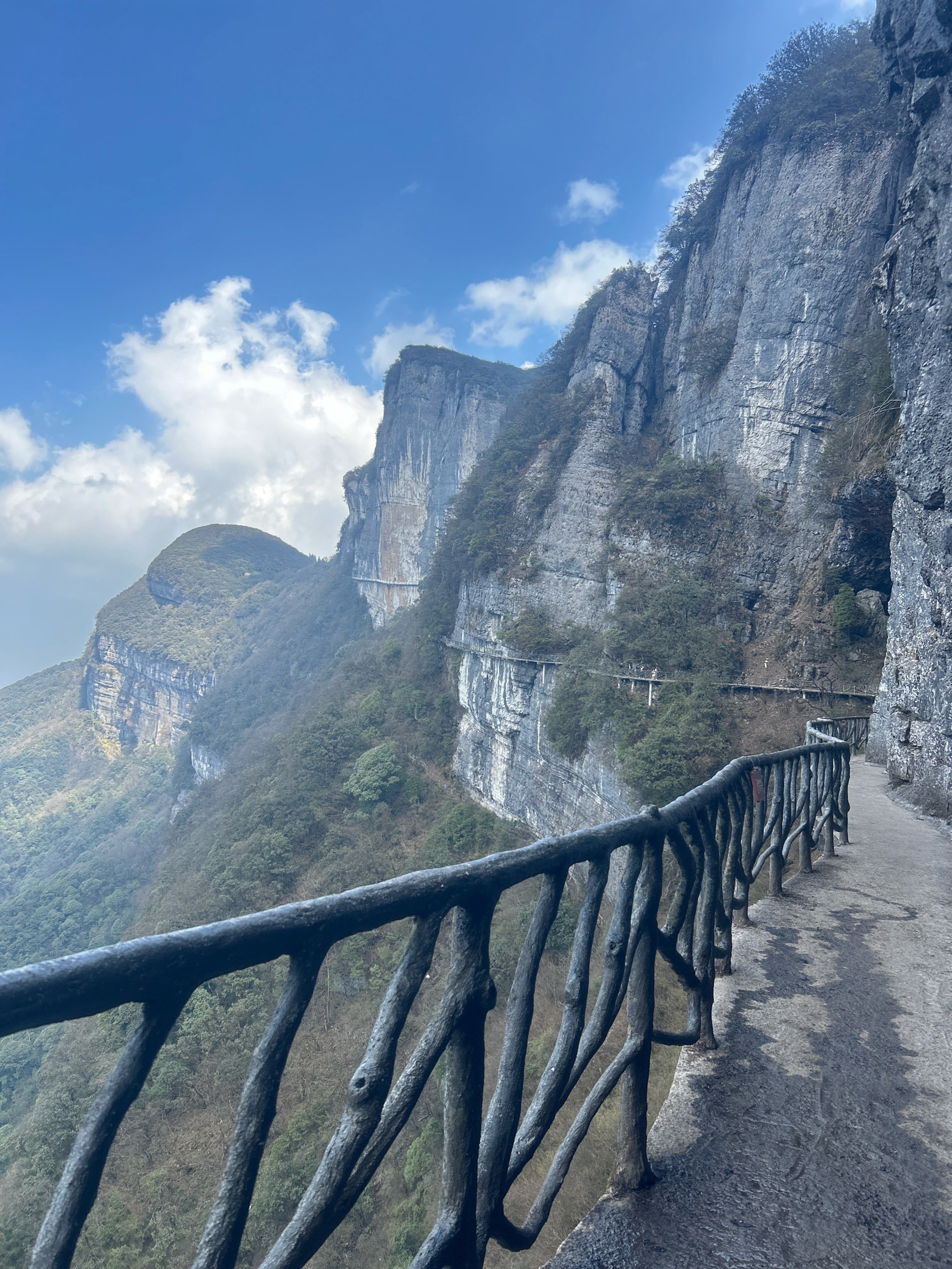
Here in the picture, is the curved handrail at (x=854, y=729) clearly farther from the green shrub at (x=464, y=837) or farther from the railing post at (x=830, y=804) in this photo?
the green shrub at (x=464, y=837)

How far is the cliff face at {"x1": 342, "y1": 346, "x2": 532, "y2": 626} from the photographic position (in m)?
51.3

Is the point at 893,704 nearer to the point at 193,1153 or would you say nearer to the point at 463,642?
the point at 193,1153

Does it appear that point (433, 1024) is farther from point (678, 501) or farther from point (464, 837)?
point (678, 501)

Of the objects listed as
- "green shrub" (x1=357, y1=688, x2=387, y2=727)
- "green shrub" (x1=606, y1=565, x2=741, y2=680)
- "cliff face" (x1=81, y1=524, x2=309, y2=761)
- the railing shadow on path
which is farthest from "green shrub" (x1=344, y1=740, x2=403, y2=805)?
"cliff face" (x1=81, y1=524, x2=309, y2=761)

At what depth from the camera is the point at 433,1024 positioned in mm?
1291

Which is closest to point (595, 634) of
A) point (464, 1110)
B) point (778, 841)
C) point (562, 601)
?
point (562, 601)

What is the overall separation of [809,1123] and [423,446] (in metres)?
55.2

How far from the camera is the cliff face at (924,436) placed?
385 inches

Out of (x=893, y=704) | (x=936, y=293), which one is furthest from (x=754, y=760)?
(x=936, y=293)

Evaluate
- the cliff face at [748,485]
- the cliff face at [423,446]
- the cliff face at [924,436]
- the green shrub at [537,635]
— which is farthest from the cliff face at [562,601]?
the cliff face at [423,446]

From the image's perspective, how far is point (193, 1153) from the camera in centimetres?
1213

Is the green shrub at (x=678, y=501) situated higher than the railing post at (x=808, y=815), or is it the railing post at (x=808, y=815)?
the green shrub at (x=678, y=501)

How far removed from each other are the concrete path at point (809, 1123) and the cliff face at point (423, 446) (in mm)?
48027

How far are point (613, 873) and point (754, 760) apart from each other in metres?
14.3
